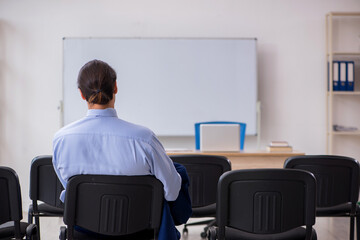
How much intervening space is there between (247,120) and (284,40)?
1.07m

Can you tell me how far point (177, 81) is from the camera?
5.50 meters

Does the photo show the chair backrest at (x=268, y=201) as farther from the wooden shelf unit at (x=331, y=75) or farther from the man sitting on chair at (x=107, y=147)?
the wooden shelf unit at (x=331, y=75)

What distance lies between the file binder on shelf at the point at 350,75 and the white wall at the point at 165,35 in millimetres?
333

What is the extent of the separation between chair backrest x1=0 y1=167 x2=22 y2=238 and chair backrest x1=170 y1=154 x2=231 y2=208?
0.98 meters

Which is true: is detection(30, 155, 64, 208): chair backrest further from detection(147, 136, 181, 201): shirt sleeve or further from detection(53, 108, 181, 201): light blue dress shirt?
detection(147, 136, 181, 201): shirt sleeve

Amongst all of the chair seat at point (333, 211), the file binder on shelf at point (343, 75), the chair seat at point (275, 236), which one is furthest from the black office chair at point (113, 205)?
the file binder on shelf at point (343, 75)

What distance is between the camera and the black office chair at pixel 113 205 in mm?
1914

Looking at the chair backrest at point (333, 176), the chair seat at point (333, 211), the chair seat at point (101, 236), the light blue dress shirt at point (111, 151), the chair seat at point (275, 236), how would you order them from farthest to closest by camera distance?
the chair seat at point (333, 211) < the chair backrest at point (333, 176) < the chair seat at point (275, 236) < the chair seat at point (101, 236) < the light blue dress shirt at point (111, 151)

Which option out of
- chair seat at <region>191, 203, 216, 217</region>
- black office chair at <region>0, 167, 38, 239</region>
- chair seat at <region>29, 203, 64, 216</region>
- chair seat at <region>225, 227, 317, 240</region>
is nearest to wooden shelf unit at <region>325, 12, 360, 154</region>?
chair seat at <region>191, 203, 216, 217</region>

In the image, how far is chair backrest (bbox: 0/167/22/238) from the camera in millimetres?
2111

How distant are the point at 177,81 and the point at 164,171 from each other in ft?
12.0

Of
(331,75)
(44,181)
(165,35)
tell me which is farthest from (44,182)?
(331,75)

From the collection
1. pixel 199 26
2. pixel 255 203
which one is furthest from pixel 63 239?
pixel 199 26

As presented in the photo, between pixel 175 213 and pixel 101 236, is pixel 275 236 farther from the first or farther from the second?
pixel 101 236
